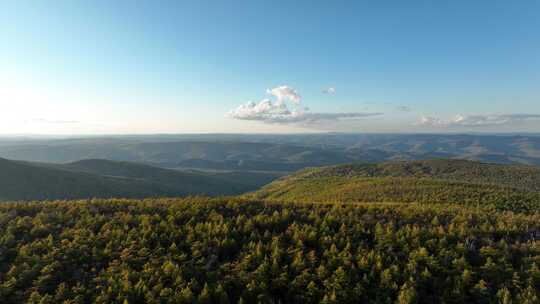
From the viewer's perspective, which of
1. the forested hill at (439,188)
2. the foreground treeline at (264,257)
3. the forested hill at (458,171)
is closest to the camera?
the foreground treeline at (264,257)

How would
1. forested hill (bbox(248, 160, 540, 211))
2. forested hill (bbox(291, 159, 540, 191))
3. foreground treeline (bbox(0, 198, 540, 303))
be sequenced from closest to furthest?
foreground treeline (bbox(0, 198, 540, 303))
forested hill (bbox(248, 160, 540, 211))
forested hill (bbox(291, 159, 540, 191))

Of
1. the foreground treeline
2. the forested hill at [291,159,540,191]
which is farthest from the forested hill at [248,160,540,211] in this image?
the foreground treeline

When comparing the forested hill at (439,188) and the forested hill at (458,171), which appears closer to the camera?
the forested hill at (439,188)

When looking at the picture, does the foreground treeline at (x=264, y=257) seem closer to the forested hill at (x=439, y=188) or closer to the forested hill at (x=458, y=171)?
the forested hill at (x=439, y=188)

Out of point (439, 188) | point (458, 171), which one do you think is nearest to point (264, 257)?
point (439, 188)

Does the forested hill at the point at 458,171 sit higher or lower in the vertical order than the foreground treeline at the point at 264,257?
lower

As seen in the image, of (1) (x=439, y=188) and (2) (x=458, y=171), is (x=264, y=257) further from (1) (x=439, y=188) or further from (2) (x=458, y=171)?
(2) (x=458, y=171)

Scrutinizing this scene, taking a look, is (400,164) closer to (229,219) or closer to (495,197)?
(495,197)

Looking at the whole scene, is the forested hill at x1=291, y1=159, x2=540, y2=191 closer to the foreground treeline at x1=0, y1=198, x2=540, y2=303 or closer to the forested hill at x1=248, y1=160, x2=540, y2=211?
the forested hill at x1=248, y1=160, x2=540, y2=211

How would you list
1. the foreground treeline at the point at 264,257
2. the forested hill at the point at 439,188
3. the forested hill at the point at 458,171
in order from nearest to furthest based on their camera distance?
the foreground treeline at the point at 264,257
the forested hill at the point at 439,188
the forested hill at the point at 458,171

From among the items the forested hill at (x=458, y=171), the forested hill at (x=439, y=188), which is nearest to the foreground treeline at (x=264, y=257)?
the forested hill at (x=439, y=188)
